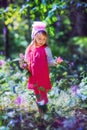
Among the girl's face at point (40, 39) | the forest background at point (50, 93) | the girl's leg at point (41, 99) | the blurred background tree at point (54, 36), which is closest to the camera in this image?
the forest background at point (50, 93)

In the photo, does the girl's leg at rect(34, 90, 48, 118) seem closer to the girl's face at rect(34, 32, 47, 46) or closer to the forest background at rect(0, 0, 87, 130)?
the forest background at rect(0, 0, 87, 130)

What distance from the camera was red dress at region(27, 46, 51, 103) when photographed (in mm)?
6223

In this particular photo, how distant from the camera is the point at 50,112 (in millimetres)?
6008

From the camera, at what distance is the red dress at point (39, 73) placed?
6.22 metres

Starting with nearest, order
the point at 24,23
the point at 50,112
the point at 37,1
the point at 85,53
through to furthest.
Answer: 1. the point at 50,112
2. the point at 37,1
3. the point at 24,23
4. the point at 85,53

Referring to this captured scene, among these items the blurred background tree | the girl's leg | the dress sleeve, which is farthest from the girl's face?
the blurred background tree

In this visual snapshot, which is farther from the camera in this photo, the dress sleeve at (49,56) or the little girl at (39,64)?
the dress sleeve at (49,56)

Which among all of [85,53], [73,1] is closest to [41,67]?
[73,1]

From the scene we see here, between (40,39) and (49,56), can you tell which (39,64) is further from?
(40,39)

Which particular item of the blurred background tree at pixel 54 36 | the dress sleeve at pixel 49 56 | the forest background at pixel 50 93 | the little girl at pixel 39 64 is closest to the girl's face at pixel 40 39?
the little girl at pixel 39 64

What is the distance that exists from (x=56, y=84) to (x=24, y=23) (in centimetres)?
1158

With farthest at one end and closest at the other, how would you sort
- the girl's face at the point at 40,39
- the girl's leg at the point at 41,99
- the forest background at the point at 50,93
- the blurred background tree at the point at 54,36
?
the blurred background tree at the point at 54,36
the girl's face at the point at 40,39
the girl's leg at the point at 41,99
the forest background at the point at 50,93

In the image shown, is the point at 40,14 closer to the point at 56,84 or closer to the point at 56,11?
the point at 56,11

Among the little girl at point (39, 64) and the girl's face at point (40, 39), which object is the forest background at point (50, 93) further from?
the girl's face at point (40, 39)
